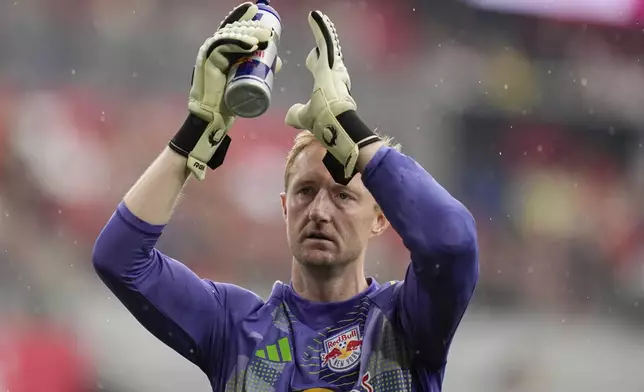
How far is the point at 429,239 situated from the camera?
2.27m

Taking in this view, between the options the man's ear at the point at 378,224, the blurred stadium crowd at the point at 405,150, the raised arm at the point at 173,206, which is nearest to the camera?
the raised arm at the point at 173,206

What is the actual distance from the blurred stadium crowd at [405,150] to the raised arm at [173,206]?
3921mm

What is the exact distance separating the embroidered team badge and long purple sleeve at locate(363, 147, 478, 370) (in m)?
0.17

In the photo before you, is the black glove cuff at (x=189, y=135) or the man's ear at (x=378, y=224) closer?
the black glove cuff at (x=189, y=135)

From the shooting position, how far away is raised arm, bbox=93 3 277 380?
2.36 m

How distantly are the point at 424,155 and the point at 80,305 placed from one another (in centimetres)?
304

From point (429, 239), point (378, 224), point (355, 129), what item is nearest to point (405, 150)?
point (378, 224)

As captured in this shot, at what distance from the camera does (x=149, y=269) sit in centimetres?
249

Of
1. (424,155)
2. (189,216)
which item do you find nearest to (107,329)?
(189,216)

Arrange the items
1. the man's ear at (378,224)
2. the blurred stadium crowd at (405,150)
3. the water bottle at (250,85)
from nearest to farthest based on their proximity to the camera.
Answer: the water bottle at (250,85)
the man's ear at (378,224)
the blurred stadium crowd at (405,150)

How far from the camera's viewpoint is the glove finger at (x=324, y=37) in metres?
2.44

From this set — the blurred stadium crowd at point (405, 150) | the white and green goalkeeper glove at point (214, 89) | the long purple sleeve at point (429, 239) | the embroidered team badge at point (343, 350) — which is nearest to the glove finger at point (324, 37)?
the white and green goalkeeper glove at point (214, 89)

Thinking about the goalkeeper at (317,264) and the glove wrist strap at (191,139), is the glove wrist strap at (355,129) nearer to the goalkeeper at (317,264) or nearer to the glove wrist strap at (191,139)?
the goalkeeper at (317,264)

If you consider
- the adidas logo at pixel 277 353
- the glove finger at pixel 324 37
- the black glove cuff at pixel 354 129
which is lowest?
the adidas logo at pixel 277 353
